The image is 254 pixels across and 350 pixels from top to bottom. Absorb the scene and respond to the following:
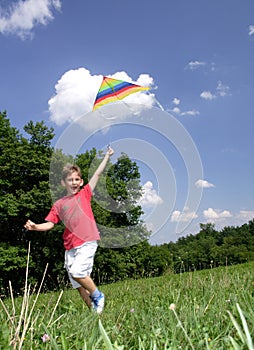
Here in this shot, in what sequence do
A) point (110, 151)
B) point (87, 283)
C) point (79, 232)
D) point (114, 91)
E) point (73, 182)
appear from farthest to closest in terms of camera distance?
point (114, 91) → point (73, 182) → point (110, 151) → point (79, 232) → point (87, 283)

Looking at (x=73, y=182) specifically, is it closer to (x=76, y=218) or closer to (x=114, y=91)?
(x=76, y=218)

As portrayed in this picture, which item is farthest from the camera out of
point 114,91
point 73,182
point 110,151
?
point 114,91

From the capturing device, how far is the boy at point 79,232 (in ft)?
13.9

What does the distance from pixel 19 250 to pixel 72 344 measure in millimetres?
23366

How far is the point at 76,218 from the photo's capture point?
4.51m

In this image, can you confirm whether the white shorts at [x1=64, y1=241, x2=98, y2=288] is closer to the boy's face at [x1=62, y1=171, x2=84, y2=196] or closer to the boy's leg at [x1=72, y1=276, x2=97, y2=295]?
the boy's leg at [x1=72, y1=276, x2=97, y2=295]

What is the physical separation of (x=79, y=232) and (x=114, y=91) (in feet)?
6.18

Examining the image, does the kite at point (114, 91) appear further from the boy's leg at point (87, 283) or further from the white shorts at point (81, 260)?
the boy's leg at point (87, 283)

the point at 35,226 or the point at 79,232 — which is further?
the point at 79,232

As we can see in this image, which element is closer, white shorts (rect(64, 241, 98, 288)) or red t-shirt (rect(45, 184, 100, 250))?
white shorts (rect(64, 241, 98, 288))

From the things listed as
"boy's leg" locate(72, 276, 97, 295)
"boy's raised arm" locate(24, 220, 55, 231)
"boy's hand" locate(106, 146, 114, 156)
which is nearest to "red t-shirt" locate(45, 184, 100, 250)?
"boy's raised arm" locate(24, 220, 55, 231)

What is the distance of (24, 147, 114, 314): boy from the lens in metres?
4.25

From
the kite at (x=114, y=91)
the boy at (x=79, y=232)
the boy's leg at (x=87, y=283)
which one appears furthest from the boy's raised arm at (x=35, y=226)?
the kite at (x=114, y=91)

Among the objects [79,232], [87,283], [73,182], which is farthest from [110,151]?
[87,283]
